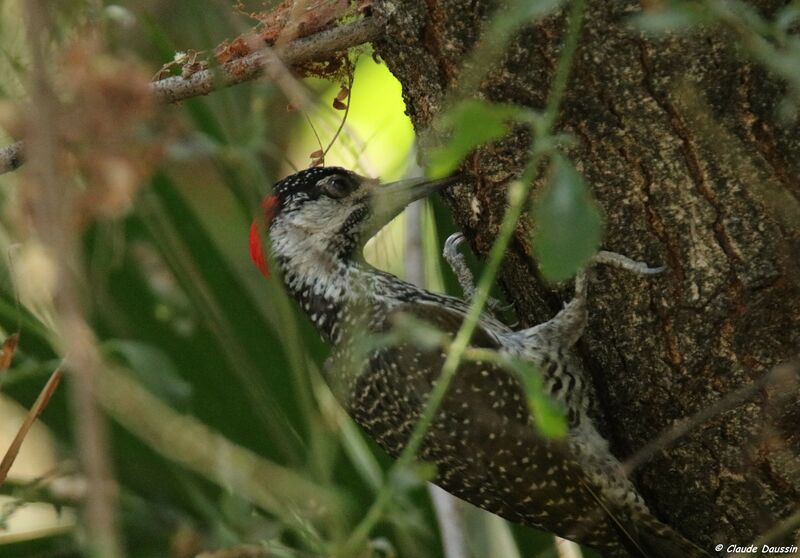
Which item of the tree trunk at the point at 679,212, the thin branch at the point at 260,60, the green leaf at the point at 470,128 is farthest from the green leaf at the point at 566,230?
the thin branch at the point at 260,60

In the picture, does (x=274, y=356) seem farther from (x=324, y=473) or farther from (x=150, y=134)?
(x=150, y=134)

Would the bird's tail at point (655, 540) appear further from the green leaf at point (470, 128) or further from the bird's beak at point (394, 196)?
the green leaf at point (470, 128)

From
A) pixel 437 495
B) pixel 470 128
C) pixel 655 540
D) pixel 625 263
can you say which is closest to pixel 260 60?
pixel 625 263

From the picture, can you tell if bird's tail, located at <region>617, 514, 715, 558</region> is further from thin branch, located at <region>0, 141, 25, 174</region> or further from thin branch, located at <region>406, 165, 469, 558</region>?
thin branch, located at <region>0, 141, 25, 174</region>

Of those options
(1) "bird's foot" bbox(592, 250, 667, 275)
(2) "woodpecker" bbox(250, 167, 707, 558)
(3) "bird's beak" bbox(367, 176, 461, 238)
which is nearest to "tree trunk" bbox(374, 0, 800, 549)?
(1) "bird's foot" bbox(592, 250, 667, 275)

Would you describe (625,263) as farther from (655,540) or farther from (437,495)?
(437,495)

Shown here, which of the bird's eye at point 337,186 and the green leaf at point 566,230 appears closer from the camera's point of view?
the green leaf at point 566,230
